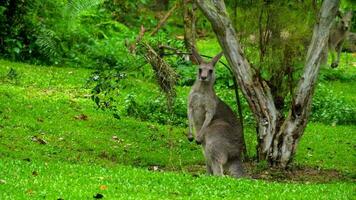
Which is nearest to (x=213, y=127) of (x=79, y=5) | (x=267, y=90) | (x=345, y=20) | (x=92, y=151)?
(x=267, y=90)

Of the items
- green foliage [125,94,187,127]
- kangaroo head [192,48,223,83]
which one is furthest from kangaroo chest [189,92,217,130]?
green foliage [125,94,187,127]

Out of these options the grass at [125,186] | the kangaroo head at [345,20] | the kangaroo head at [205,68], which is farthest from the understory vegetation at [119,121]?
the kangaroo head at [345,20]

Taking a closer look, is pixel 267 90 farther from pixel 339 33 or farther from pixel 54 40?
pixel 339 33

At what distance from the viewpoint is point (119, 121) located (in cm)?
1859

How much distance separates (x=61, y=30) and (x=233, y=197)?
632 inches

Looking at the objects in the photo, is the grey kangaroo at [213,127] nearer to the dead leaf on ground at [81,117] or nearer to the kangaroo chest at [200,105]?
the kangaroo chest at [200,105]

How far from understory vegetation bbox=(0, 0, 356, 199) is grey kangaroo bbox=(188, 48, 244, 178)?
1.88 ft

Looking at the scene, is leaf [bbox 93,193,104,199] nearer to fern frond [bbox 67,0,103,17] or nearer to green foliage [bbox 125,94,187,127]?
green foliage [bbox 125,94,187,127]

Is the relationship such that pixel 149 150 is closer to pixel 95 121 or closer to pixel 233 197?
pixel 95 121

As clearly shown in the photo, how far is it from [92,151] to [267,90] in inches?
149

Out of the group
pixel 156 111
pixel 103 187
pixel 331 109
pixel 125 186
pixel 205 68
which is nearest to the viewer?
pixel 103 187

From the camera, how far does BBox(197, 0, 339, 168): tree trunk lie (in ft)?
49.2

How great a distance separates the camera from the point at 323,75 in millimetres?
26875

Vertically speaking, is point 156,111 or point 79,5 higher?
point 79,5
